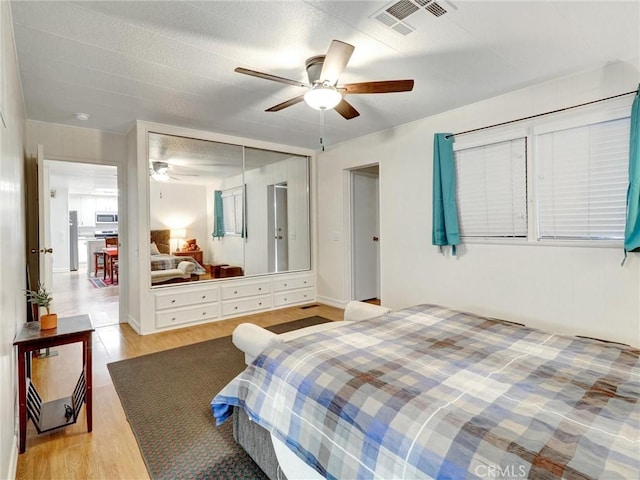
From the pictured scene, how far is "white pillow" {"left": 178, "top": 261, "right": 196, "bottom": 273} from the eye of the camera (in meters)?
4.12

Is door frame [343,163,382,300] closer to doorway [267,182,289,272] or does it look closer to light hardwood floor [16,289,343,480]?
doorway [267,182,289,272]

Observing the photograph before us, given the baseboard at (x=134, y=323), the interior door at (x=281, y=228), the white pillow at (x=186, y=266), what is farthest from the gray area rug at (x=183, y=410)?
the interior door at (x=281, y=228)

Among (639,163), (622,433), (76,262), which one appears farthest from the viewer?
(76,262)

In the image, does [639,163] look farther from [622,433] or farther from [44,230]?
[44,230]

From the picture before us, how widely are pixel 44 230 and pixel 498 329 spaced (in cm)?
430

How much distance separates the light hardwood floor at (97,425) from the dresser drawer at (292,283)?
44.2 inches

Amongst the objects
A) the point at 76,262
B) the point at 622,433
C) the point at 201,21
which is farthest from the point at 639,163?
the point at 76,262

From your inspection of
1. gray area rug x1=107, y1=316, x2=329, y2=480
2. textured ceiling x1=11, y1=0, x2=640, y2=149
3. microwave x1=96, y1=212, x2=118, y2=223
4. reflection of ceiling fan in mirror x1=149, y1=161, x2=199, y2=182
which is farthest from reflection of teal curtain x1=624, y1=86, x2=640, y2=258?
microwave x1=96, y1=212, x2=118, y2=223

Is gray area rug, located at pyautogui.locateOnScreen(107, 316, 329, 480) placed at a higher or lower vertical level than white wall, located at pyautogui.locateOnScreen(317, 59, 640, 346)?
lower

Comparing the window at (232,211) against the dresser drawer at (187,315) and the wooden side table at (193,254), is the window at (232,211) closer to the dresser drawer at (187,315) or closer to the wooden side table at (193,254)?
the wooden side table at (193,254)

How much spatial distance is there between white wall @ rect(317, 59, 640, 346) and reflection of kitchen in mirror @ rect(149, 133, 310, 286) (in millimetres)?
602

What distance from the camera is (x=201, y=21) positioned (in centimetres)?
200

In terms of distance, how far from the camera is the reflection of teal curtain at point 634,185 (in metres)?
2.33

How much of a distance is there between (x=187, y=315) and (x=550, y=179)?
4.18 metres
